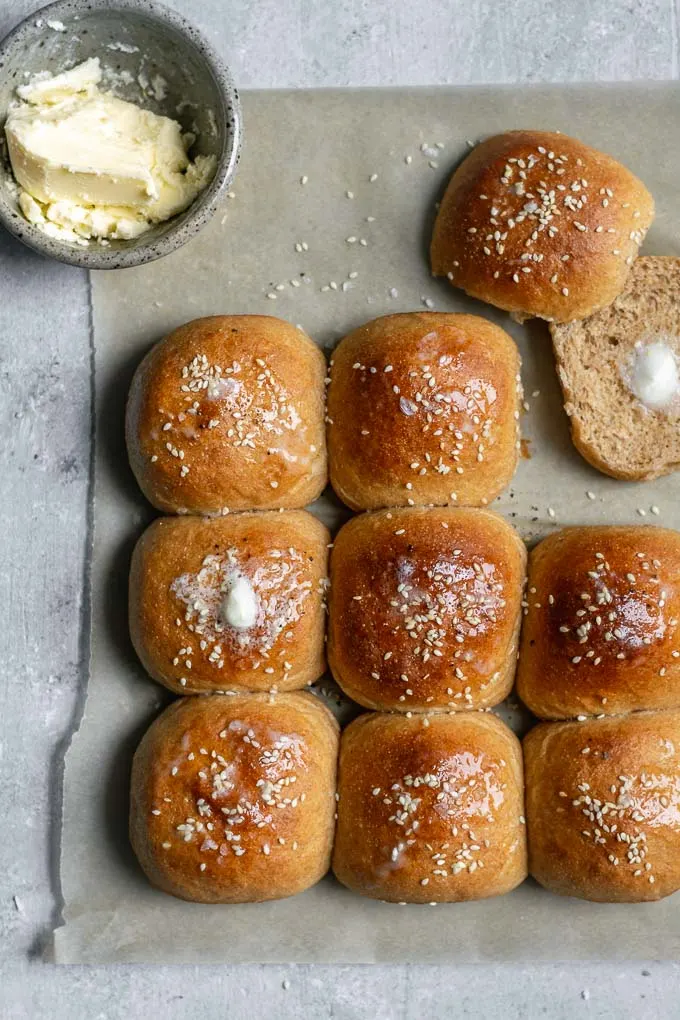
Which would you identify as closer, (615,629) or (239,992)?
(615,629)

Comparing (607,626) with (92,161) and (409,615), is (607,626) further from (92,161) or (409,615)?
(92,161)

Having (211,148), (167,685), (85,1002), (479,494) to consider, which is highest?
(211,148)

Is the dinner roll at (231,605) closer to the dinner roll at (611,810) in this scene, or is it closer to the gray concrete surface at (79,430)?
the gray concrete surface at (79,430)

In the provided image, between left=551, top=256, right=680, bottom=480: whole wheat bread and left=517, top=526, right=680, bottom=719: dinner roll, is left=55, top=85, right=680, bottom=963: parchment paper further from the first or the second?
left=517, top=526, right=680, bottom=719: dinner roll

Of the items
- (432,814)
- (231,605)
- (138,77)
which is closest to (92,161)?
(138,77)

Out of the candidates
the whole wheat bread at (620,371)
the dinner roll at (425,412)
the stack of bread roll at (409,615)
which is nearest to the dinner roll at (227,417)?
the stack of bread roll at (409,615)

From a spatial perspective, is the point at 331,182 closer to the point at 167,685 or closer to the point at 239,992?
the point at 167,685

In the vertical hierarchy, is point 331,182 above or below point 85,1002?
above

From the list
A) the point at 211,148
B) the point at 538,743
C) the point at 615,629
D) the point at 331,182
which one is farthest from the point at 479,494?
the point at 211,148
